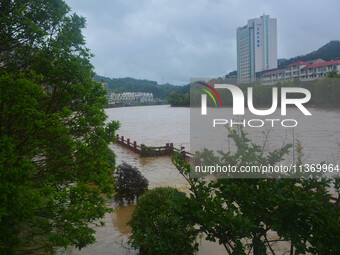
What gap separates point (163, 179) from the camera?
12961mm

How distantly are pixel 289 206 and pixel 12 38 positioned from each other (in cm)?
434

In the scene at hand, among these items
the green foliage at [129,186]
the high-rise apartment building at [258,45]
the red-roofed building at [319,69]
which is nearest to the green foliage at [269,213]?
the green foliage at [129,186]

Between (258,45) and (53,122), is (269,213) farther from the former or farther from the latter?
(258,45)

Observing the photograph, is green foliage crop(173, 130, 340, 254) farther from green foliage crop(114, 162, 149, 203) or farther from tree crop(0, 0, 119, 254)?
green foliage crop(114, 162, 149, 203)

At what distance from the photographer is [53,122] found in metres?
3.35

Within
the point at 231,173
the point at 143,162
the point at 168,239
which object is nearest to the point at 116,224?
the point at 168,239

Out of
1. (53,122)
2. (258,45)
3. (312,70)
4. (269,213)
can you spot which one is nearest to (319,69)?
(312,70)

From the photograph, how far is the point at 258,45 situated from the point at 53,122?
68.2 metres

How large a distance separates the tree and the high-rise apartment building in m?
60.9

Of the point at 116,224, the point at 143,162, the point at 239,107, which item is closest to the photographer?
the point at 239,107

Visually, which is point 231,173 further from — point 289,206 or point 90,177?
point 90,177

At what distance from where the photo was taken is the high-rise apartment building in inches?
2496

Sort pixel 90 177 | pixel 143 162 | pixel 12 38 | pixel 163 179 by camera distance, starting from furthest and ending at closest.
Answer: pixel 143 162 < pixel 163 179 < pixel 12 38 < pixel 90 177

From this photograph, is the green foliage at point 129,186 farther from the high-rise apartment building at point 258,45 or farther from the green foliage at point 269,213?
→ the high-rise apartment building at point 258,45
